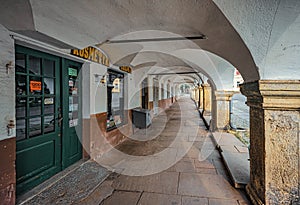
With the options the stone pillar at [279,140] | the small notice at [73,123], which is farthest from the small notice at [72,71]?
the stone pillar at [279,140]

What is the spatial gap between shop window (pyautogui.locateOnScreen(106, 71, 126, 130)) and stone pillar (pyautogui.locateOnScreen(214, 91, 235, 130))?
3085 millimetres

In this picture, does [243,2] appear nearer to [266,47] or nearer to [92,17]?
[266,47]

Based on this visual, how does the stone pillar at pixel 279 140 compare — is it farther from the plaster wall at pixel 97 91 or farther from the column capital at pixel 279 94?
the plaster wall at pixel 97 91

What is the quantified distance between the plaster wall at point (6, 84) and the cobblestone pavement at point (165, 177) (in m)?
1.31

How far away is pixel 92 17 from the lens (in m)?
2.16

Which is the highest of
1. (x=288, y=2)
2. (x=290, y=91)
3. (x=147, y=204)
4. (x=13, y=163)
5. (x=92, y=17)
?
(x=92, y=17)

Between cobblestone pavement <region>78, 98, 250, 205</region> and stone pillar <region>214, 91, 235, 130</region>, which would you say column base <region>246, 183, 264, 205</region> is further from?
stone pillar <region>214, 91, 235, 130</region>

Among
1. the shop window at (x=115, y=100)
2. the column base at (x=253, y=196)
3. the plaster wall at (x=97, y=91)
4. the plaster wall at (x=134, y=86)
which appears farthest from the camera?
the plaster wall at (x=134, y=86)

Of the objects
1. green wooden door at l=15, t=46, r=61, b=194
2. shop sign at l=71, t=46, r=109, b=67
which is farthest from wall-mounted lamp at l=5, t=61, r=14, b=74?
shop sign at l=71, t=46, r=109, b=67

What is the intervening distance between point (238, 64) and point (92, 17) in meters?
1.88

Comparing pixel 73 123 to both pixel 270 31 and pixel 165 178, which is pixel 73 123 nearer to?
pixel 165 178

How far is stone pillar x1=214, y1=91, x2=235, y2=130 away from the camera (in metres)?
6.16

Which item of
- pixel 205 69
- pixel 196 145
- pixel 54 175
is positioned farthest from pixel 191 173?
pixel 205 69

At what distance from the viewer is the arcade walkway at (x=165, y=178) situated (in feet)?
7.95
